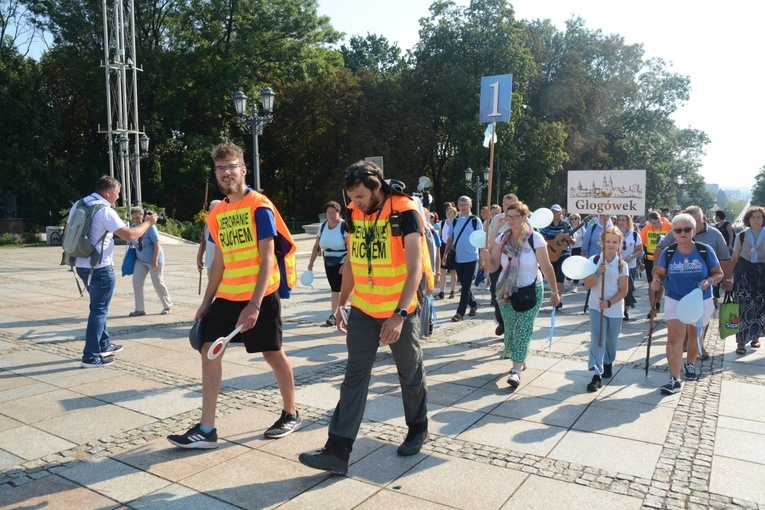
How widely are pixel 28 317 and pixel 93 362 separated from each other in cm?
359

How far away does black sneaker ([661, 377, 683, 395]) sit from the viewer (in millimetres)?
5285

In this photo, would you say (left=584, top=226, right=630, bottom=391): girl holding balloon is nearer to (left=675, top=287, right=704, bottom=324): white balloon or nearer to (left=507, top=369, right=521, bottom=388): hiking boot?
(left=675, top=287, right=704, bottom=324): white balloon

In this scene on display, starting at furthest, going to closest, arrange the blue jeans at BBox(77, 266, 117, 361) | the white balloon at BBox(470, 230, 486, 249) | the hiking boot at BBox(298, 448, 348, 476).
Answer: the white balloon at BBox(470, 230, 486, 249), the blue jeans at BBox(77, 266, 117, 361), the hiking boot at BBox(298, 448, 348, 476)

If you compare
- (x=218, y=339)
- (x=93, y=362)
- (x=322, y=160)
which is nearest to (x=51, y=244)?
(x=322, y=160)

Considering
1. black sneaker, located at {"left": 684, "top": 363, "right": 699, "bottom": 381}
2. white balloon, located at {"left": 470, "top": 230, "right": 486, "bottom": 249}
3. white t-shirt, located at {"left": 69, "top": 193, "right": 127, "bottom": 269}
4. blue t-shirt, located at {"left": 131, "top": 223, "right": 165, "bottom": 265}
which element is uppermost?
white t-shirt, located at {"left": 69, "top": 193, "right": 127, "bottom": 269}

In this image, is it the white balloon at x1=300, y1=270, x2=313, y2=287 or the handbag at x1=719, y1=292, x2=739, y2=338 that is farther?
the white balloon at x1=300, y1=270, x2=313, y2=287

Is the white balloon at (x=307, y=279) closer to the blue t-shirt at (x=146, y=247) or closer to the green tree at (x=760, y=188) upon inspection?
the blue t-shirt at (x=146, y=247)

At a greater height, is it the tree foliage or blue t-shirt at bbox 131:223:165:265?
the tree foliage

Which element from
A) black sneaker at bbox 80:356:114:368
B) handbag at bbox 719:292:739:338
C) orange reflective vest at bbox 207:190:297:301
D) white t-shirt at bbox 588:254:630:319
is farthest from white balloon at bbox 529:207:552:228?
black sneaker at bbox 80:356:114:368

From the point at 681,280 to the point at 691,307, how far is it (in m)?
0.39

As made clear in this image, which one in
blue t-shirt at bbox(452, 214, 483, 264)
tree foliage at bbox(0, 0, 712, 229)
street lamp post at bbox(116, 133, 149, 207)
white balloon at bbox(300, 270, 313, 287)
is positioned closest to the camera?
white balloon at bbox(300, 270, 313, 287)

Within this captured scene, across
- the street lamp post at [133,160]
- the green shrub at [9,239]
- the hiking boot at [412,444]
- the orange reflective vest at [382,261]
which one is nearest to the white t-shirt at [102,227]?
the orange reflective vest at [382,261]

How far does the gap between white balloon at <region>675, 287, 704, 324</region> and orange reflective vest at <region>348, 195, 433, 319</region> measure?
108 inches

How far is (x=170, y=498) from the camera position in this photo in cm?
330
